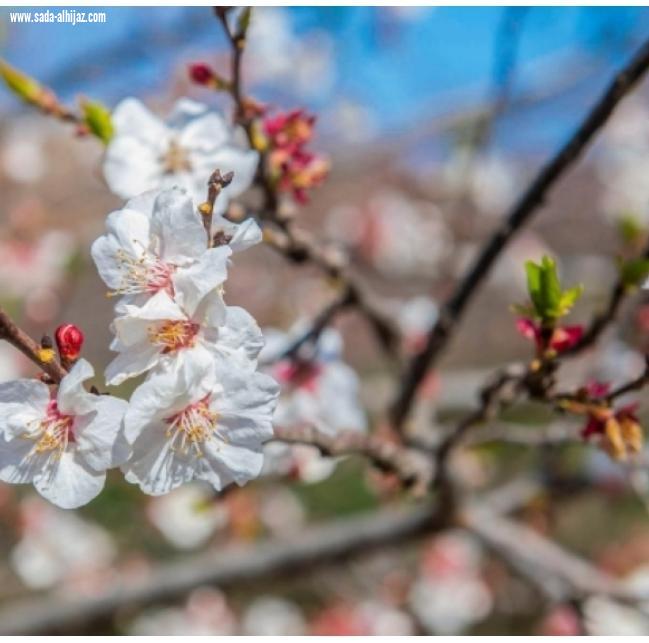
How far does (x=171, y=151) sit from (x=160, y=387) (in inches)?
13.0

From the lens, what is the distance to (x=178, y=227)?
1.69 feet

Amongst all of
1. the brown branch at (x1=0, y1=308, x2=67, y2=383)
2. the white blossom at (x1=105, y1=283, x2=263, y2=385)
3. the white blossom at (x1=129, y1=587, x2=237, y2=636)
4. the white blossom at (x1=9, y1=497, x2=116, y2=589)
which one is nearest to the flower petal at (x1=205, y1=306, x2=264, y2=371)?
the white blossom at (x1=105, y1=283, x2=263, y2=385)

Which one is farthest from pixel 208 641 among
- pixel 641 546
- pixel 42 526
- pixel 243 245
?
pixel 42 526

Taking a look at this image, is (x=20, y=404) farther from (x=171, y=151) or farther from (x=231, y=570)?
(x=231, y=570)

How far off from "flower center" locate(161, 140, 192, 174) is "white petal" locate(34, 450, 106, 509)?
Answer: 31 centimetres

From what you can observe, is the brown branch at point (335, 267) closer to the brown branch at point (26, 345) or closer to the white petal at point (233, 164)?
the white petal at point (233, 164)

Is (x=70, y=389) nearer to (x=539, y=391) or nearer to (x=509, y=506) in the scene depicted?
(x=539, y=391)

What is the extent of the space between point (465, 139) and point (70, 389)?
1.45m

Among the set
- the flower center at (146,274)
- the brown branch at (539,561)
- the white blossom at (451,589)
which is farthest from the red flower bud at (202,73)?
the white blossom at (451,589)

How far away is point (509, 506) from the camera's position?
1.39 m

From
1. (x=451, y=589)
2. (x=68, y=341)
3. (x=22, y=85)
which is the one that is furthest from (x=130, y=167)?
(x=451, y=589)

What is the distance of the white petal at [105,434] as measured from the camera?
0.52 meters

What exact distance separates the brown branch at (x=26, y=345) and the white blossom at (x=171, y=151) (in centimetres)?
22

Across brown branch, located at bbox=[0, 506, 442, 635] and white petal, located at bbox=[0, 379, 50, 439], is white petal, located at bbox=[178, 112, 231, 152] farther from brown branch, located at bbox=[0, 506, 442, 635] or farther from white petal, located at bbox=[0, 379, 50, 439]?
brown branch, located at bbox=[0, 506, 442, 635]
